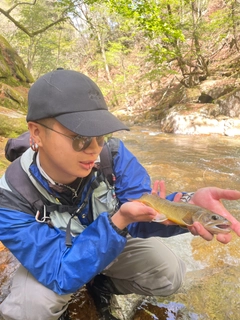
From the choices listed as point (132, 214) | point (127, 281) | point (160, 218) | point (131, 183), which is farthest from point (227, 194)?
point (127, 281)

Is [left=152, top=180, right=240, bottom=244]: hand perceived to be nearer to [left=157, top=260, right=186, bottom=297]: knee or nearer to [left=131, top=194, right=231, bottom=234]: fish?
[left=131, top=194, right=231, bottom=234]: fish

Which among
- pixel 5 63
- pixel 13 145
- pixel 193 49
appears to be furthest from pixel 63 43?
pixel 13 145

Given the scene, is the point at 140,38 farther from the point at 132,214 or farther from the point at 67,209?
the point at 132,214

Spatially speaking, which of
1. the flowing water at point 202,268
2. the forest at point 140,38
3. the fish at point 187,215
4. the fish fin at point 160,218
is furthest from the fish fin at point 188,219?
the forest at point 140,38

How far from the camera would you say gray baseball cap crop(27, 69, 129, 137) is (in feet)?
5.27

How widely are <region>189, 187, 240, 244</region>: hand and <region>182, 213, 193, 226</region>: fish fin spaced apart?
31 mm

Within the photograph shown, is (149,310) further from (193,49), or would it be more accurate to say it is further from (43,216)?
(193,49)

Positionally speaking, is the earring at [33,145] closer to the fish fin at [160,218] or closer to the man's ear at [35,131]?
the man's ear at [35,131]

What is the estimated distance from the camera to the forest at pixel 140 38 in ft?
36.8

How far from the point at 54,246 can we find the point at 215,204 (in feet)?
3.48

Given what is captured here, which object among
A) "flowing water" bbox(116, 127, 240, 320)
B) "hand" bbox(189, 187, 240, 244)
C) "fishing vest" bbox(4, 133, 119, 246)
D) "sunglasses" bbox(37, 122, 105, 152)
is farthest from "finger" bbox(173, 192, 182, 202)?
"flowing water" bbox(116, 127, 240, 320)

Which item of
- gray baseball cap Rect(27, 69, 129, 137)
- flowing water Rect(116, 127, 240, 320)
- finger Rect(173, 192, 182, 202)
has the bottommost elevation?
flowing water Rect(116, 127, 240, 320)

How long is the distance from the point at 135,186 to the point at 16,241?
3.06 ft

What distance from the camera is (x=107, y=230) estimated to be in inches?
63.5
